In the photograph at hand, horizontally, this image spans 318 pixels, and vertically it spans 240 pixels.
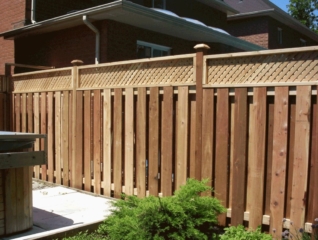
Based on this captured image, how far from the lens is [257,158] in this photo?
4.06 meters

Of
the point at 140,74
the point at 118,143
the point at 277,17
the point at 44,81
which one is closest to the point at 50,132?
the point at 44,81

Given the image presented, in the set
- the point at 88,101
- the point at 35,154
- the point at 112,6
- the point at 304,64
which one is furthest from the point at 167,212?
the point at 112,6

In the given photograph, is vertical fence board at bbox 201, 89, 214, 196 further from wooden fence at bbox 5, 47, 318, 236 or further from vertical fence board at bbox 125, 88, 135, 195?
vertical fence board at bbox 125, 88, 135, 195

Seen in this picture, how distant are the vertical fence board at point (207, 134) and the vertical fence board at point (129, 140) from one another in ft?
4.24

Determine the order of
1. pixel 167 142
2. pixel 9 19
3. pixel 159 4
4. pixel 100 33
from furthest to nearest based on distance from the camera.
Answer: pixel 159 4 < pixel 9 19 < pixel 100 33 < pixel 167 142

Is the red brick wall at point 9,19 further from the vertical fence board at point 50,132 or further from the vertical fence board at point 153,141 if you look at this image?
the vertical fence board at point 153,141

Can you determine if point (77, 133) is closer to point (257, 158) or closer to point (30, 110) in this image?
point (30, 110)

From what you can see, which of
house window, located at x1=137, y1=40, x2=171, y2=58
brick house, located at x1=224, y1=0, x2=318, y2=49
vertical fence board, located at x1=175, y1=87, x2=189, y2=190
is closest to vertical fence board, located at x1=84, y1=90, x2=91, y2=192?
vertical fence board, located at x1=175, y1=87, x2=189, y2=190

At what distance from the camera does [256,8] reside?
2339 cm

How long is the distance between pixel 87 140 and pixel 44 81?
1756 mm

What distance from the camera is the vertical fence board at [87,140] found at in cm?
620

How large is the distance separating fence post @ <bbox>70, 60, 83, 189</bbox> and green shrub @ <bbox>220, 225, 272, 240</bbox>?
10.3 feet

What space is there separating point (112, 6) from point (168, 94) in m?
3.64

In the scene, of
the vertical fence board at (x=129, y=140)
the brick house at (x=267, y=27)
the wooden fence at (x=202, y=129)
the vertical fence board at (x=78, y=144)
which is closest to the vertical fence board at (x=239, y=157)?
the wooden fence at (x=202, y=129)
